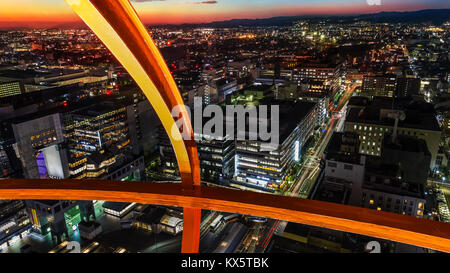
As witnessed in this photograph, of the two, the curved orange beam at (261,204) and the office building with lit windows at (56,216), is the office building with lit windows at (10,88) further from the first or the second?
the curved orange beam at (261,204)

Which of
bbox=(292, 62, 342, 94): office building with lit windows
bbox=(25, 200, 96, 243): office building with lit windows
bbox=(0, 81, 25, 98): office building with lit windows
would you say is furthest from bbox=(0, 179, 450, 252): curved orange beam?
bbox=(292, 62, 342, 94): office building with lit windows

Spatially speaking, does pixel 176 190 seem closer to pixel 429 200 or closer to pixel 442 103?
pixel 429 200

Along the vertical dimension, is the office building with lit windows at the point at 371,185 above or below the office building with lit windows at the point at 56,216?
above

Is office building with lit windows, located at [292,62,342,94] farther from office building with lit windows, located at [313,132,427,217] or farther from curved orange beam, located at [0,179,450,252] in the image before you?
curved orange beam, located at [0,179,450,252]

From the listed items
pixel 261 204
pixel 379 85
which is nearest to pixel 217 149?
pixel 261 204

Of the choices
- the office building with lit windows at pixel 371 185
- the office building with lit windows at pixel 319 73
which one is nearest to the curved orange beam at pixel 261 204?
the office building with lit windows at pixel 371 185

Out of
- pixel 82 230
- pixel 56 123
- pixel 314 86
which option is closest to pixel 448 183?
pixel 314 86

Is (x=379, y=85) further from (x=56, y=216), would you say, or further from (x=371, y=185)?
(x=56, y=216)

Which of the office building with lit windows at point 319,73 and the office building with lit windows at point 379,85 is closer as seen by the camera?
the office building with lit windows at point 379,85

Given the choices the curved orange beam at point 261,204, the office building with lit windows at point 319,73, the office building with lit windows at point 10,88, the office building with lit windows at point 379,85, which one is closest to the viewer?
the curved orange beam at point 261,204
